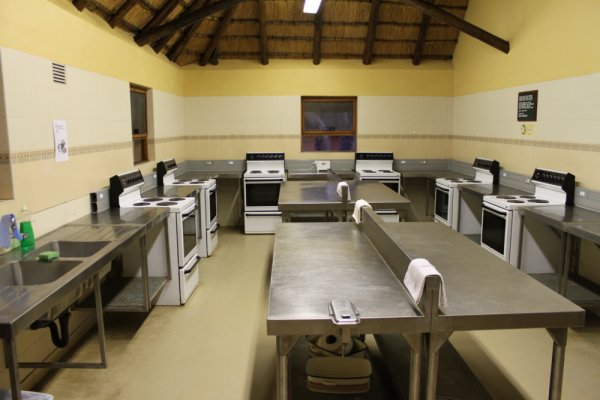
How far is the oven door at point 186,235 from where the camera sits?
430 cm

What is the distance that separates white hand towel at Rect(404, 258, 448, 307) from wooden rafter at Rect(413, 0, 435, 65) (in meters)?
5.59

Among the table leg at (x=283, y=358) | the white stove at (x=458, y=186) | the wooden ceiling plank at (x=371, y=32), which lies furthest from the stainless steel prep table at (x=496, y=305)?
the wooden ceiling plank at (x=371, y=32)

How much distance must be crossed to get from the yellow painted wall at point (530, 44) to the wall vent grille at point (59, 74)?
4.47 m

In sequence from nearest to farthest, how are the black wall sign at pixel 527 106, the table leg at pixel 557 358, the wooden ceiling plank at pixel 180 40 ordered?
1. the table leg at pixel 557 358
2. the black wall sign at pixel 527 106
3. the wooden ceiling plank at pixel 180 40

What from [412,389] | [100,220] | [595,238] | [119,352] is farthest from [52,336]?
[595,238]

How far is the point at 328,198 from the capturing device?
468 centimetres

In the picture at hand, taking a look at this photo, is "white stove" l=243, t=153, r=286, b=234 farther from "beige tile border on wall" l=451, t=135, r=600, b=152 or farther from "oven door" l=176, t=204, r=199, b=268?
"beige tile border on wall" l=451, t=135, r=600, b=152

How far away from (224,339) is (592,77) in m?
3.93

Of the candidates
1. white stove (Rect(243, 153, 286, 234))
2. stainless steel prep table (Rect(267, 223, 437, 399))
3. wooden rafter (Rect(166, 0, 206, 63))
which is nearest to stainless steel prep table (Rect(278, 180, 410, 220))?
white stove (Rect(243, 153, 286, 234))

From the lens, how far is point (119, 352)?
11.5ft

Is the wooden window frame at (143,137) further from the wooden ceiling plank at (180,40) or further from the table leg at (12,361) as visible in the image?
the table leg at (12,361)

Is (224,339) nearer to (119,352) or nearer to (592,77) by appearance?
(119,352)

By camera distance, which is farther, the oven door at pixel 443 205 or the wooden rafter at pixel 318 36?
the wooden rafter at pixel 318 36

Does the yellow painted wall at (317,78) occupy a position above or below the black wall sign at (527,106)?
above
